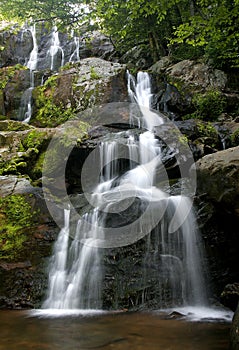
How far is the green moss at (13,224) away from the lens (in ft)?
17.6

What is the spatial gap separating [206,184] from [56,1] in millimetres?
13259

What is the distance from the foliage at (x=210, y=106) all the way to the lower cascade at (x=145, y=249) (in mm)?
5130

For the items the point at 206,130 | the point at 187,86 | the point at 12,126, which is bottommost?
the point at 206,130

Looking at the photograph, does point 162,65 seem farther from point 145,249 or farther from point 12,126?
point 145,249

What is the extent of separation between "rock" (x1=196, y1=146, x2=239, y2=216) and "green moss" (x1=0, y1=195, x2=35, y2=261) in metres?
3.24

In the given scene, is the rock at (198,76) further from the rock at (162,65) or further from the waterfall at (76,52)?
the waterfall at (76,52)

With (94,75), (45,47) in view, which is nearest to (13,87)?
(94,75)

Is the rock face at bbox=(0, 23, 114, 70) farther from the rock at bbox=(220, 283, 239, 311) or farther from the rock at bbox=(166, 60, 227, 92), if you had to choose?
the rock at bbox=(220, 283, 239, 311)

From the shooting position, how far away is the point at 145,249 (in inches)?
200

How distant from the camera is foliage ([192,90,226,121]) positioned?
34.8 ft

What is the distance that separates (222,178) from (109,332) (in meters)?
2.50

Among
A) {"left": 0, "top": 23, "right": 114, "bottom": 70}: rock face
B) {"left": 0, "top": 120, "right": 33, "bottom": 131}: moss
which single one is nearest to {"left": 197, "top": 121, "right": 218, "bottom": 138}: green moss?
{"left": 0, "top": 120, "right": 33, "bottom": 131}: moss

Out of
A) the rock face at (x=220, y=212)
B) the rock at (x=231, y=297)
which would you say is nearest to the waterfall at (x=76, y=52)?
the rock face at (x=220, y=212)

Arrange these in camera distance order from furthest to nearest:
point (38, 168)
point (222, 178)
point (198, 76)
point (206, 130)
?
point (198, 76), point (206, 130), point (38, 168), point (222, 178)
